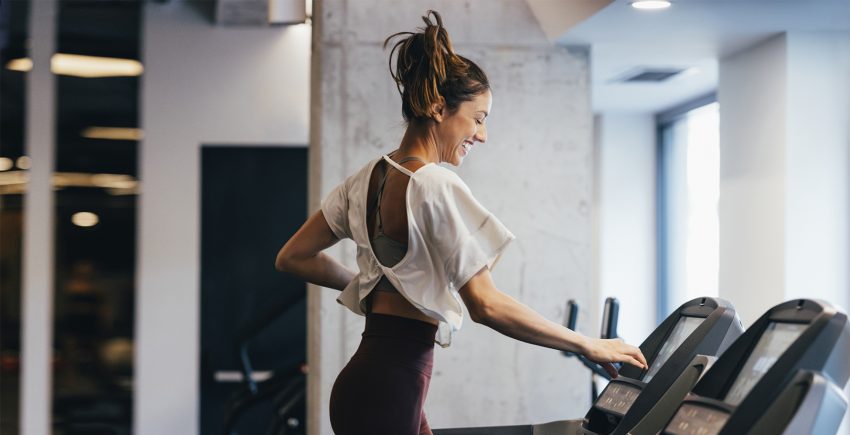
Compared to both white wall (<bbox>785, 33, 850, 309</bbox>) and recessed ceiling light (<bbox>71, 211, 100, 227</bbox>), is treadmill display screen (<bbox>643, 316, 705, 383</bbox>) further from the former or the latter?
recessed ceiling light (<bbox>71, 211, 100, 227</bbox>)

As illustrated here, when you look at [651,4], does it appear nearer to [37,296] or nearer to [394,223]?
[394,223]

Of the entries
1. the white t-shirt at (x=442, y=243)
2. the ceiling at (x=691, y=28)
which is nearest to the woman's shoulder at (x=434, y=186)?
the white t-shirt at (x=442, y=243)

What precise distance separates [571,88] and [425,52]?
210cm

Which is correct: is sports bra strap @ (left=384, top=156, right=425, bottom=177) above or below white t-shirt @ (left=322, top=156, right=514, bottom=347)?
above

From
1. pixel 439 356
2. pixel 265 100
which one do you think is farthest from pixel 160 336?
pixel 439 356

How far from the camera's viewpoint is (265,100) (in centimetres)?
605

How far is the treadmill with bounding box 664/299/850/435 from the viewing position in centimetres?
163

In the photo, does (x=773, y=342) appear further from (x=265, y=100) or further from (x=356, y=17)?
(x=265, y=100)

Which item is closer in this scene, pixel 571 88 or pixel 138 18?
pixel 571 88

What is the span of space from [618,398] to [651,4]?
1729 mm

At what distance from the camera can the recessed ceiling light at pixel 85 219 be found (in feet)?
20.0

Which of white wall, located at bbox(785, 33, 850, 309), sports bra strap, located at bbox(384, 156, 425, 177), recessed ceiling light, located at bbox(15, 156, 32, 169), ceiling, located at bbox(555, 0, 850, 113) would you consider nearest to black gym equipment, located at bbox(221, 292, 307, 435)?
ceiling, located at bbox(555, 0, 850, 113)

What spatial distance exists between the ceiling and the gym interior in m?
0.02

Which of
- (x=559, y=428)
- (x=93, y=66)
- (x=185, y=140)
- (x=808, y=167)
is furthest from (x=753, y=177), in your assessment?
(x=93, y=66)
